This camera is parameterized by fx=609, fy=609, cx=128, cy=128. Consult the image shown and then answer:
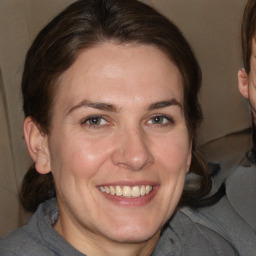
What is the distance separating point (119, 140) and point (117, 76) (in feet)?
0.48

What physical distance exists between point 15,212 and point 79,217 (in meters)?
0.58

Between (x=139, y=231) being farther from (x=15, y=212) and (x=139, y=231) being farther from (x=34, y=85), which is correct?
(x=15, y=212)

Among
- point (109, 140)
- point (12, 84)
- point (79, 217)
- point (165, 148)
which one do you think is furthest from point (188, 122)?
point (12, 84)

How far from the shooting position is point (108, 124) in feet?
4.62

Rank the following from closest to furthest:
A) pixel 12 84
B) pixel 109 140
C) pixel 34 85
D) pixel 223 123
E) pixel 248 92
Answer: pixel 109 140 → pixel 34 85 → pixel 248 92 → pixel 12 84 → pixel 223 123

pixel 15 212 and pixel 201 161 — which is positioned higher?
pixel 201 161

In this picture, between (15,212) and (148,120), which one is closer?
(148,120)

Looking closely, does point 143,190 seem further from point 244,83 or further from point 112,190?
point 244,83

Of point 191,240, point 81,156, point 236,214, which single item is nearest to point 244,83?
point 236,214

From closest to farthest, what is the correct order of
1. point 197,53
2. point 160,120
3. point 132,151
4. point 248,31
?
point 132,151
point 160,120
point 248,31
point 197,53

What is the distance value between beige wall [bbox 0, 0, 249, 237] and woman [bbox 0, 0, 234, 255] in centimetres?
42

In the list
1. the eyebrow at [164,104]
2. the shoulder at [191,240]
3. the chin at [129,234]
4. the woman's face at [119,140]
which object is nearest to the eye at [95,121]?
the woman's face at [119,140]

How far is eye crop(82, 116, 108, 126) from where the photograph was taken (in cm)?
141

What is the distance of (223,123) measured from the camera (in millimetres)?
2287
